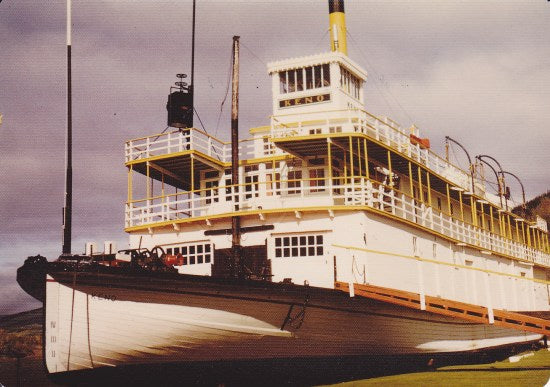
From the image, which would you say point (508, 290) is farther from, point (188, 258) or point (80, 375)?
point (80, 375)

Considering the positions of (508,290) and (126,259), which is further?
(508,290)

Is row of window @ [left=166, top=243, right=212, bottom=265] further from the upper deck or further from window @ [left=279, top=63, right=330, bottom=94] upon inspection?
window @ [left=279, top=63, right=330, bottom=94]

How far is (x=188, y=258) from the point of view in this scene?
17.1m

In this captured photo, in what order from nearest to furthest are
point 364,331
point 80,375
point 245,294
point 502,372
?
point 80,375
point 245,294
point 502,372
point 364,331

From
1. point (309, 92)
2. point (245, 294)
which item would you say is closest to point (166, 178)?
point (309, 92)

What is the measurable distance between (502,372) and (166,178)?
1204 cm

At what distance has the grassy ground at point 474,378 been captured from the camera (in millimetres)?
11328

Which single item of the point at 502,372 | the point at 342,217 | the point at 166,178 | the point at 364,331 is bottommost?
the point at 502,372

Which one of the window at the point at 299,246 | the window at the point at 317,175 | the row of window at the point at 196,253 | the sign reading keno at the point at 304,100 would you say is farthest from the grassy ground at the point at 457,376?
the sign reading keno at the point at 304,100

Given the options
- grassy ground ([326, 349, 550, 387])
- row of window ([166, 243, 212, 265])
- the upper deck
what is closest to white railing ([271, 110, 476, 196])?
the upper deck

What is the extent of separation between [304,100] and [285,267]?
27.0 feet

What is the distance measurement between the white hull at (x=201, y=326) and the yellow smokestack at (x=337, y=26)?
14.0 meters

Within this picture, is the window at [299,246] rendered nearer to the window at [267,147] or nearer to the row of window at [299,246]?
the row of window at [299,246]

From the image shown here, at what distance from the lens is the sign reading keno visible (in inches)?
854
